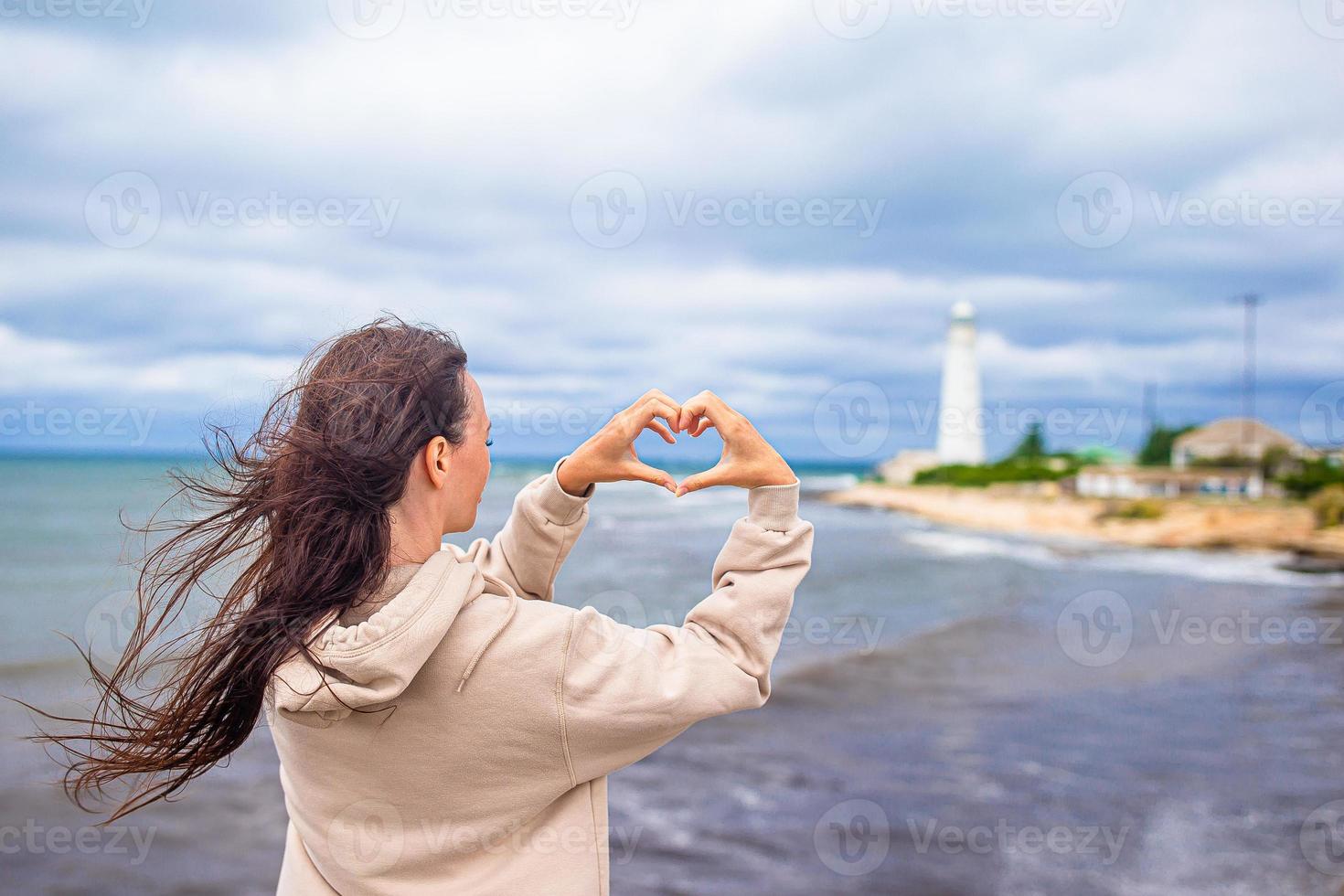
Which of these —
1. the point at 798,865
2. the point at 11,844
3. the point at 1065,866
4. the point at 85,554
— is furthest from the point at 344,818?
the point at 85,554

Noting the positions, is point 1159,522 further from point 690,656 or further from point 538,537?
point 690,656

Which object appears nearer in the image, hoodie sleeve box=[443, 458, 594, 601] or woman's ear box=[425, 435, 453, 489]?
woman's ear box=[425, 435, 453, 489]

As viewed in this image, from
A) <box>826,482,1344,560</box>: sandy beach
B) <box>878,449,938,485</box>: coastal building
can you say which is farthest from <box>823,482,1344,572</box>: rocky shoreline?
<box>878,449,938,485</box>: coastal building

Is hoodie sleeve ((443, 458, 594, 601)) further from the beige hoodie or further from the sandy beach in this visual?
the sandy beach

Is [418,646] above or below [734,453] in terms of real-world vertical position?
below

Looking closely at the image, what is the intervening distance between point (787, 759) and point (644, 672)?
5908 millimetres

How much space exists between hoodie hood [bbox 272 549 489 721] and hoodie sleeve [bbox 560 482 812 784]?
0.16 metres

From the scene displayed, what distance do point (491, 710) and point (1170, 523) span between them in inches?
1150

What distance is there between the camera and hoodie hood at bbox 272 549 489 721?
1.14 meters

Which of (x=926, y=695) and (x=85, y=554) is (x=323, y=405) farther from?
(x=85, y=554)

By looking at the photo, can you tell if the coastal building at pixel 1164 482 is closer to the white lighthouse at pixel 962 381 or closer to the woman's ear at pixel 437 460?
the white lighthouse at pixel 962 381

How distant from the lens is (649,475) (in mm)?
1354

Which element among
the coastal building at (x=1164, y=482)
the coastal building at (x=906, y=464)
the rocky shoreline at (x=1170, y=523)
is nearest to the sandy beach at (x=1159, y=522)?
the rocky shoreline at (x=1170, y=523)

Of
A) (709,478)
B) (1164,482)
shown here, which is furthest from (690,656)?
(1164,482)
